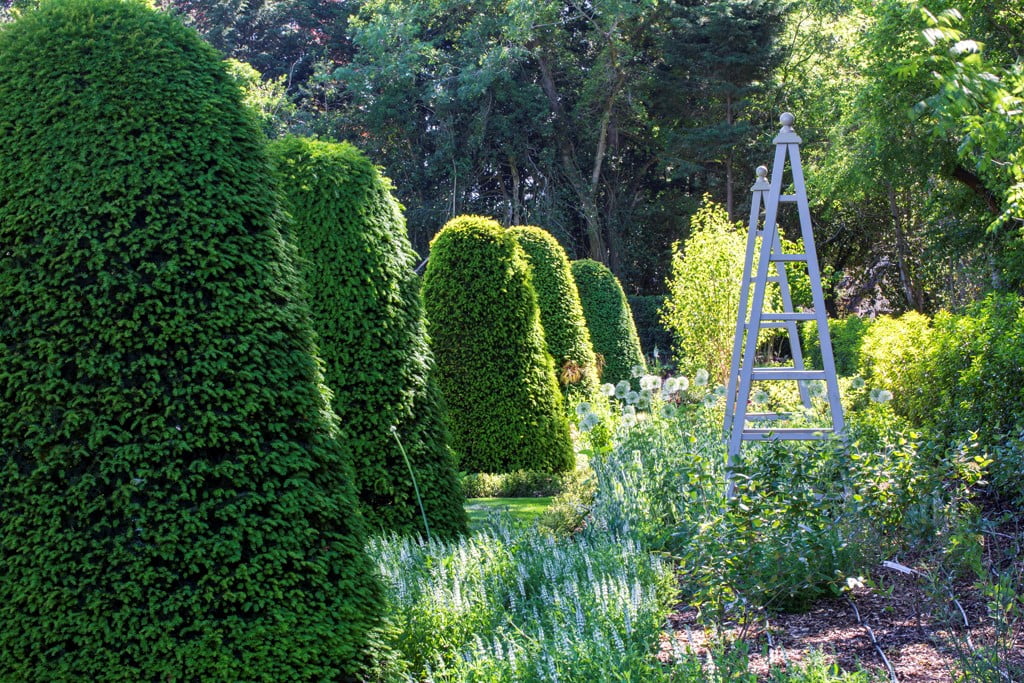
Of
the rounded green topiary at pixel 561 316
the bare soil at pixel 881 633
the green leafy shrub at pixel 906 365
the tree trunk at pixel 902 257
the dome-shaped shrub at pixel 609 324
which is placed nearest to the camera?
the bare soil at pixel 881 633

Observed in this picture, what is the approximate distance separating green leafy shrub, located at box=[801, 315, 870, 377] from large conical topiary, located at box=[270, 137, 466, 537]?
10.2 meters

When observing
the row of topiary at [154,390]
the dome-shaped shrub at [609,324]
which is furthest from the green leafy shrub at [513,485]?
the dome-shaped shrub at [609,324]

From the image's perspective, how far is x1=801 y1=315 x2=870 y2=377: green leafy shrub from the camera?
14.6 meters

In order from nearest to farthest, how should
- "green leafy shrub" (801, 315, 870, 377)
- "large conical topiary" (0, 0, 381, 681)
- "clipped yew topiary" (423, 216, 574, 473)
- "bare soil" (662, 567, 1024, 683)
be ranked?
"large conical topiary" (0, 0, 381, 681), "bare soil" (662, 567, 1024, 683), "clipped yew topiary" (423, 216, 574, 473), "green leafy shrub" (801, 315, 870, 377)

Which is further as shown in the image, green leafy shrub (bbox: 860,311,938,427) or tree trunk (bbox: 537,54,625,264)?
tree trunk (bbox: 537,54,625,264)

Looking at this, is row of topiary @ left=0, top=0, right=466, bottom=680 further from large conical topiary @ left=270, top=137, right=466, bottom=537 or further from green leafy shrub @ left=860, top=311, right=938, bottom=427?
green leafy shrub @ left=860, top=311, right=938, bottom=427

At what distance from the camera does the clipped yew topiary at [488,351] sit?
852cm

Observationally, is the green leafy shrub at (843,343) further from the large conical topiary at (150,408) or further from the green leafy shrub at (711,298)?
the large conical topiary at (150,408)

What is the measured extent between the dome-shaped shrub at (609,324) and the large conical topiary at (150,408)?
37.2 ft

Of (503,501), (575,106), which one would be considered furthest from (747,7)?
(503,501)

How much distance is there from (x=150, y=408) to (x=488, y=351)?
5.79 m

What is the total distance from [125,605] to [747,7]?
2432 cm

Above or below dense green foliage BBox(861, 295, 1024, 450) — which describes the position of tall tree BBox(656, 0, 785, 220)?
above

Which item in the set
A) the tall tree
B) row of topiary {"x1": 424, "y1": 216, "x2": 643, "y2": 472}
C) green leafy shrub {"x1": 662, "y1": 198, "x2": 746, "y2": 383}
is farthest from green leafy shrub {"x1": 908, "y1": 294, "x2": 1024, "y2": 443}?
the tall tree
